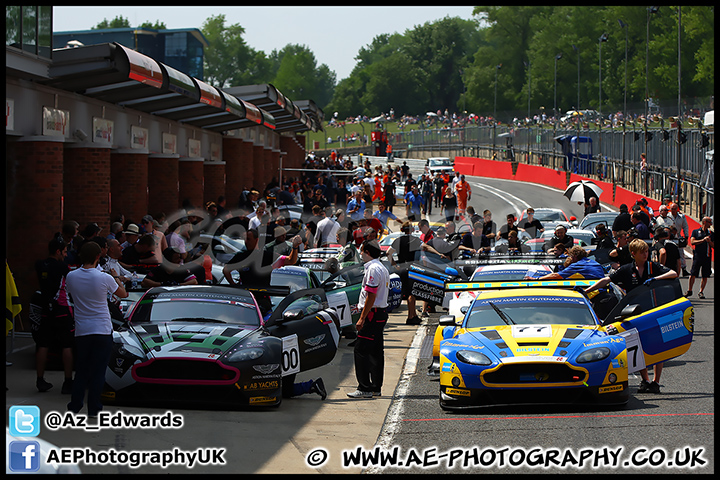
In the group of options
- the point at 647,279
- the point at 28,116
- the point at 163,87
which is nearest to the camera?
the point at 647,279

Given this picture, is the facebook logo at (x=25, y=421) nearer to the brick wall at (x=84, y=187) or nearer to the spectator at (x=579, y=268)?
the spectator at (x=579, y=268)

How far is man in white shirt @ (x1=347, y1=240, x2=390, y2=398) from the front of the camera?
1047 cm

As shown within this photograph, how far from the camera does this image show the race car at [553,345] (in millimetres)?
9156

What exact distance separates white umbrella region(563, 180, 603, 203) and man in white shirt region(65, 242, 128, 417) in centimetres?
2194

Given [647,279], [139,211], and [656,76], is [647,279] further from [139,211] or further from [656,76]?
[656,76]

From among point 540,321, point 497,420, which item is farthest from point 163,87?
point 497,420

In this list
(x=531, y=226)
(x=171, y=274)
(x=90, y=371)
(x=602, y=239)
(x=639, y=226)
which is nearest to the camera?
(x=90, y=371)

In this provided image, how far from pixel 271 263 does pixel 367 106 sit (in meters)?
136

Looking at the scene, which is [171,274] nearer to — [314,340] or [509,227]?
[314,340]

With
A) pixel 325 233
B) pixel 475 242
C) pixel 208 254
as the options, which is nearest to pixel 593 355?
pixel 208 254

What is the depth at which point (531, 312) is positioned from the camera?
34.5 feet

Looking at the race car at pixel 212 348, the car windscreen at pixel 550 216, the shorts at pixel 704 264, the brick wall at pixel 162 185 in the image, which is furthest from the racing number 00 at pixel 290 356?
the car windscreen at pixel 550 216

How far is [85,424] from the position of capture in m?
8.17

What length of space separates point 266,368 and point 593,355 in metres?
3.25
